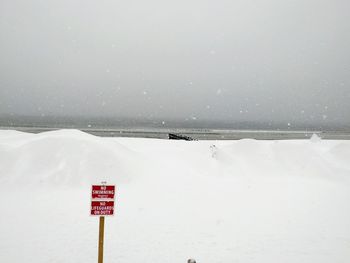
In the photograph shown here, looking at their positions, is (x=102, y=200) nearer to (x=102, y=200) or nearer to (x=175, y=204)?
(x=102, y=200)

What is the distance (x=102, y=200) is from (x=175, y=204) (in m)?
6.67

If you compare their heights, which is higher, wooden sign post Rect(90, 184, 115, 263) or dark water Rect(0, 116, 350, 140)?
dark water Rect(0, 116, 350, 140)

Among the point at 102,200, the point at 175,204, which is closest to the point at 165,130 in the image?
the point at 175,204

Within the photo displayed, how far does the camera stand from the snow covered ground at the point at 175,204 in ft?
24.6

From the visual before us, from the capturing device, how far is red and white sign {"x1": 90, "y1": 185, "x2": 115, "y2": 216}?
5.43m

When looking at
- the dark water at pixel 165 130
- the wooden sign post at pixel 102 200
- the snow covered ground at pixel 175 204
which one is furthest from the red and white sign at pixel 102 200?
the dark water at pixel 165 130

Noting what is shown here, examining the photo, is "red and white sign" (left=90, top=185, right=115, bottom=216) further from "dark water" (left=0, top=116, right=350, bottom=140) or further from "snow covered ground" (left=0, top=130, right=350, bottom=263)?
"dark water" (left=0, top=116, right=350, bottom=140)

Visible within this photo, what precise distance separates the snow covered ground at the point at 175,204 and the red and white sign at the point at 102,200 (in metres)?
1.99

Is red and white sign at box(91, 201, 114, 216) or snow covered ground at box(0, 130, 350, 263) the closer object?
red and white sign at box(91, 201, 114, 216)

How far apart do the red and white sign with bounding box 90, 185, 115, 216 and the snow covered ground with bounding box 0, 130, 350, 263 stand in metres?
1.99

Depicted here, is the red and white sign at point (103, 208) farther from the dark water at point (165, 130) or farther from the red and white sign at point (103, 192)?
the dark water at point (165, 130)

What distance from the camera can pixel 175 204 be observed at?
1184 centimetres

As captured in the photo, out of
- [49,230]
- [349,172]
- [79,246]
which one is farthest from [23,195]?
[349,172]

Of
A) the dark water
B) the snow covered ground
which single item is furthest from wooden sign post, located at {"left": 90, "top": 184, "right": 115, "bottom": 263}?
the dark water
